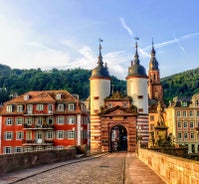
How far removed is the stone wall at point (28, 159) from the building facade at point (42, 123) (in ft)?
88.0

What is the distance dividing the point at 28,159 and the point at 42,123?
38.8m

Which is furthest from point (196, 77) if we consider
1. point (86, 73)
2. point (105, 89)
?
point (105, 89)

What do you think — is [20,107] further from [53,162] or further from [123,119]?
[53,162]

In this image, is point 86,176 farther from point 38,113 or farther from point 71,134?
point 38,113

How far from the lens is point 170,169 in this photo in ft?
38.2

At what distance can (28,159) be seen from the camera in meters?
19.9

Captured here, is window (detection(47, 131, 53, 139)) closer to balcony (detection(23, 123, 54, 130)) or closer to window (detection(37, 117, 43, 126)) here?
balcony (detection(23, 123, 54, 130))

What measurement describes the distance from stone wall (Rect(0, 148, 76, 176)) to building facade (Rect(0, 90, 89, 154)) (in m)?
26.8

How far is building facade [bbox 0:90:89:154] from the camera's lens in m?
56.9

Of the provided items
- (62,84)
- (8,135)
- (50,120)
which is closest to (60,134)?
(50,120)

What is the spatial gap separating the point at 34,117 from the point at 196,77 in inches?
4572

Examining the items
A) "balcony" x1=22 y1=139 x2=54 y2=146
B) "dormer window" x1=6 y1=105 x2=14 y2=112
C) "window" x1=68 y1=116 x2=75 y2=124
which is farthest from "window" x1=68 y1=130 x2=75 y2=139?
"dormer window" x1=6 y1=105 x2=14 y2=112

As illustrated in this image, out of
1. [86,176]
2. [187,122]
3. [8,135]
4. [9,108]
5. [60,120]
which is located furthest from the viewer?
[187,122]

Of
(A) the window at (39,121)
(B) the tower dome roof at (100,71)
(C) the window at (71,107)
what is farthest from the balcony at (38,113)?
(B) the tower dome roof at (100,71)
